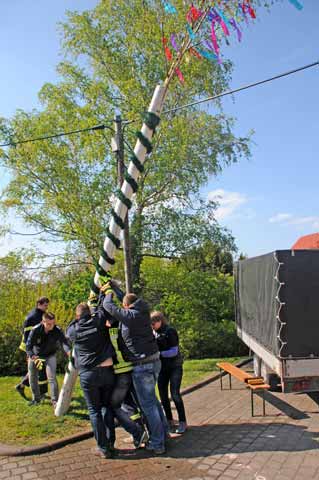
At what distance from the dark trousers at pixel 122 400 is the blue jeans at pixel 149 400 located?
0.38ft

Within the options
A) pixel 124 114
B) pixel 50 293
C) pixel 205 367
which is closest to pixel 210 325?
pixel 205 367

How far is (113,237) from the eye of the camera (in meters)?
6.90

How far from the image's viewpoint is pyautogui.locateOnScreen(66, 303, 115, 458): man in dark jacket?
581 cm

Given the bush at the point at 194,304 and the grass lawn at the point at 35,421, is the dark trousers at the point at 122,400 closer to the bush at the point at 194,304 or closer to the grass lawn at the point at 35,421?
the grass lawn at the point at 35,421

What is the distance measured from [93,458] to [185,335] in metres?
8.58

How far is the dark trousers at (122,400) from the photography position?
5961 mm

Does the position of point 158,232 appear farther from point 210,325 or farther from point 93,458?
point 93,458

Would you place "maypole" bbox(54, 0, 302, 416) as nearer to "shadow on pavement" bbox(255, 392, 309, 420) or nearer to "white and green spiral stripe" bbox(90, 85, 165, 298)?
"white and green spiral stripe" bbox(90, 85, 165, 298)

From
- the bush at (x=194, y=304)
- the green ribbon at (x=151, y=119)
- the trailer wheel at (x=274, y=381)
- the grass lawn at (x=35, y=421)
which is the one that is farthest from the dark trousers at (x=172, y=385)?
the bush at (x=194, y=304)

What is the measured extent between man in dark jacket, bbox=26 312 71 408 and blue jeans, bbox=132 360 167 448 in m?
2.45

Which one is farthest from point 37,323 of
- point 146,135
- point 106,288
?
point 146,135

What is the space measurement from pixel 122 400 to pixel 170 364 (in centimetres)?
100

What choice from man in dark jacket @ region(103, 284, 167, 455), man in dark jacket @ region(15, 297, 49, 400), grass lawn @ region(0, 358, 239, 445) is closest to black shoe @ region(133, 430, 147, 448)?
man in dark jacket @ region(103, 284, 167, 455)

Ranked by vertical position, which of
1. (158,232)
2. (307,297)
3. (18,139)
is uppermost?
(18,139)
